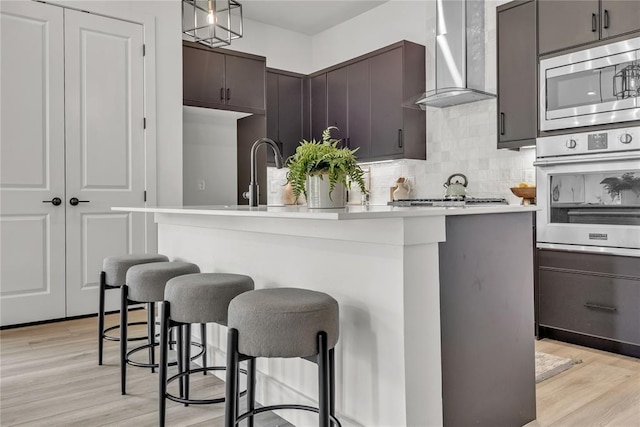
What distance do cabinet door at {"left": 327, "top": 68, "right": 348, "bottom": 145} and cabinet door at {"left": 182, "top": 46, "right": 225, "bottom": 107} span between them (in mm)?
1171

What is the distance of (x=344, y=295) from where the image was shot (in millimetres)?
1816

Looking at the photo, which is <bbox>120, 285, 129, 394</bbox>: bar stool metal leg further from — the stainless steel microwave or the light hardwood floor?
the stainless steel microwave

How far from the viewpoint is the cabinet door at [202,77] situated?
455 cm

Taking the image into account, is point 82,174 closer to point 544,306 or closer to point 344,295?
point 344,295

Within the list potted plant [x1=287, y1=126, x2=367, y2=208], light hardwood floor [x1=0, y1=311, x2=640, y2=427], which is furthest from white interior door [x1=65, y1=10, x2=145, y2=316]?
potted plant [x1=287, y1=126, x2=367, y2=208]

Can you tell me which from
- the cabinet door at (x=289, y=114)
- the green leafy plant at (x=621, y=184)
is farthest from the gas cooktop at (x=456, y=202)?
the cabinet door at (x=289, y=114)

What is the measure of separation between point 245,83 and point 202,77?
0.45 metres

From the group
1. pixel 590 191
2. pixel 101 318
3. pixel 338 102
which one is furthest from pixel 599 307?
pixel 338 102

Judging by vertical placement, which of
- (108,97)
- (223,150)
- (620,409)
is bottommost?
(620,409)

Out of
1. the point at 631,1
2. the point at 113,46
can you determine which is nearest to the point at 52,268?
the point at 113,46

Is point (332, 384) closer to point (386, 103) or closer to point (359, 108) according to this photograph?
point (386, 103)

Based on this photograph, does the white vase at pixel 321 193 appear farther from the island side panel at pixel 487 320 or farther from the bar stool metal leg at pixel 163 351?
the bar stool metal leg at pixel 163 351

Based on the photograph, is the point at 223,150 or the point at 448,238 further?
the point at 223,150

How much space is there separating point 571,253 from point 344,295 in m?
2.04
